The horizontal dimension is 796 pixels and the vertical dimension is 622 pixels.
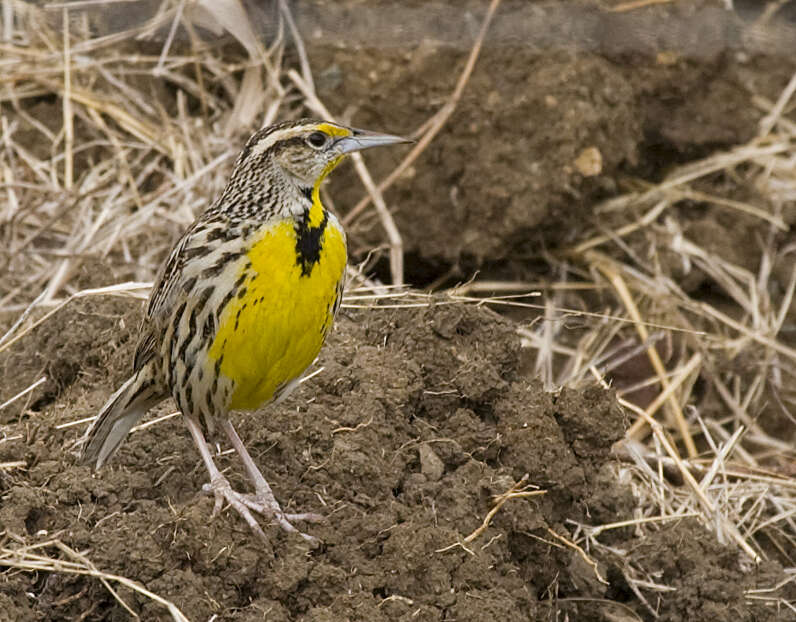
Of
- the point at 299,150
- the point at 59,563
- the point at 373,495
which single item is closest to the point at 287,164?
the point at 299,150

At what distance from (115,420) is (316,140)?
1.08 m

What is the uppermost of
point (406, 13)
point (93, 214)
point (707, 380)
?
point (406, 13)

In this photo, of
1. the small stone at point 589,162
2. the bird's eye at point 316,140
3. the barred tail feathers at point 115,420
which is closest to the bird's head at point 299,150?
the bird's eye at point 316,140

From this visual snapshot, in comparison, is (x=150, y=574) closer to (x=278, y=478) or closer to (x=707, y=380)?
(x=278, y=478)

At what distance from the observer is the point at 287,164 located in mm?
4746

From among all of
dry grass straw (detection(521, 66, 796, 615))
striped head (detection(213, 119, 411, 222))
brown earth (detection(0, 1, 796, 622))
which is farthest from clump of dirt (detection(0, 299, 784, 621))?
striped head (detection(213, 119, 411, 222))

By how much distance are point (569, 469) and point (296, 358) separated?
3.44ft

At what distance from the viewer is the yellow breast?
4492mm

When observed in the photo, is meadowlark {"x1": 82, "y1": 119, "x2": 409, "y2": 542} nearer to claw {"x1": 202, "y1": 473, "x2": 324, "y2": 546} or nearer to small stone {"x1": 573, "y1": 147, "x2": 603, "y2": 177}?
claw {"x1": 202, "y1": 473, "x2": 324, "y2": 546}

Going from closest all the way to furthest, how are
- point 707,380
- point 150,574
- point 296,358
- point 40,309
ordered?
point 150,574
point 296,358
point 40,309
point 707,380

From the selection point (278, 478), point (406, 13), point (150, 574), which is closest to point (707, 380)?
point (406, 13)

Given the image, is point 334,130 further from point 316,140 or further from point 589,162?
point 589,162

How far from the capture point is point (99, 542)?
4371mm

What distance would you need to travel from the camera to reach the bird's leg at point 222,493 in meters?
4.49
